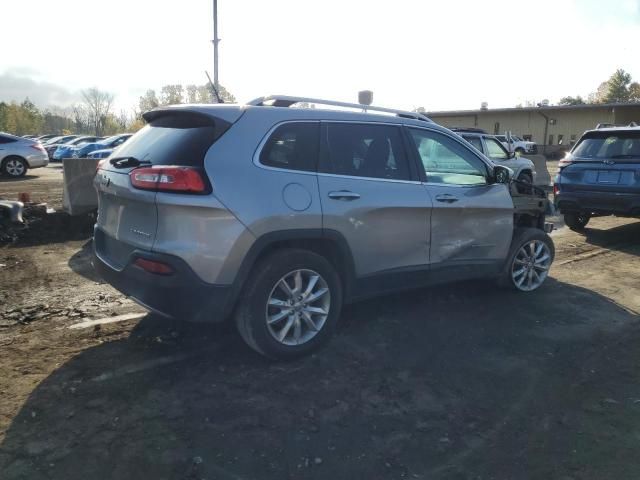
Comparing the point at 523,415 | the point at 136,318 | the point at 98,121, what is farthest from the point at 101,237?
the point at 98,121

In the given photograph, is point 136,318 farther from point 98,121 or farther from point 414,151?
point 98,121

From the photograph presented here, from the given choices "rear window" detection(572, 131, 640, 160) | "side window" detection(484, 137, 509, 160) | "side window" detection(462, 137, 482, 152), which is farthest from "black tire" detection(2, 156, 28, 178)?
"rear window" detection(572, 131, 640, 160)

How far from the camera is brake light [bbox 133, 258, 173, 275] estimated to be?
3.32 meters

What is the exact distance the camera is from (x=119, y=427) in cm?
296

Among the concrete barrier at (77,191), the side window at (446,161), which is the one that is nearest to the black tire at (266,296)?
the side window at (446,161)

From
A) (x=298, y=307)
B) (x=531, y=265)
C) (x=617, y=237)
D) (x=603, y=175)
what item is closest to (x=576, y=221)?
(x=617, y=237)

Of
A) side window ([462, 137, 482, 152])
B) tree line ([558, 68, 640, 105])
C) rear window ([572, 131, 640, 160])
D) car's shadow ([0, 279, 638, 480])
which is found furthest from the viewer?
tree line ([558, 68, 640, 105])

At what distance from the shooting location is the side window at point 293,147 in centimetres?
365

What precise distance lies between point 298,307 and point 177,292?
36.4 inches

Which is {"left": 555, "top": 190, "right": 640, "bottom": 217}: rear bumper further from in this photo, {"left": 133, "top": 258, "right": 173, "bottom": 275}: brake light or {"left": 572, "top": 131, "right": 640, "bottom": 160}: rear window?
{"left": 133, "top": 258, "right": 173, "bottom": 275}: brake light

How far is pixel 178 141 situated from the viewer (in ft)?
11.6

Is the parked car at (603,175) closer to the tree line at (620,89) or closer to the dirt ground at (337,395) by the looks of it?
the dirt ground at (337,395)

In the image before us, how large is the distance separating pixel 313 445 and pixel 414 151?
265cm

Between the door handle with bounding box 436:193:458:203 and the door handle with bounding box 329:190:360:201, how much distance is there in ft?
3.07
